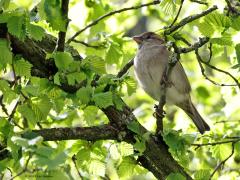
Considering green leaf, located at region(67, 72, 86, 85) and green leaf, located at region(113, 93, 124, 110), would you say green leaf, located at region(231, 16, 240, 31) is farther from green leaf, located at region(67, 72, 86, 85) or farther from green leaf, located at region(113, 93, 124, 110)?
green leaf, located at region(67, 72, 86, 85)

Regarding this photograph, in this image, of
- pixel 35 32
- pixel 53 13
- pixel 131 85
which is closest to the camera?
pixel 53 13

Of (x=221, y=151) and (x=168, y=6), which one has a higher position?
(x=168, y=6)

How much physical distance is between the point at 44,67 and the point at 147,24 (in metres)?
6.60

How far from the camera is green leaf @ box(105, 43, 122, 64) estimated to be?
18.9ft

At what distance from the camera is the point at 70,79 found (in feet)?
14.0

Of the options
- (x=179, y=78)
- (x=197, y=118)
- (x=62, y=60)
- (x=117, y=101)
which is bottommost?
(x=197, y=118)

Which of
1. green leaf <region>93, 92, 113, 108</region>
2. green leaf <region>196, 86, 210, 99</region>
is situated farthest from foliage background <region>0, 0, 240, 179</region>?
green leaf <region>196, 86, 210, 99</region>

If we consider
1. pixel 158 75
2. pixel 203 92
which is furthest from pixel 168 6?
pixel 203 92

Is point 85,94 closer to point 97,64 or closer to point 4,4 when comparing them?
point 97,64

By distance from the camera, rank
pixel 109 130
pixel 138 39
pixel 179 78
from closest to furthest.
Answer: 1. pixel 109 130
2. pixel 179 78
3. pixel 138 39

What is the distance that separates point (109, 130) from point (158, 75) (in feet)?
6.16

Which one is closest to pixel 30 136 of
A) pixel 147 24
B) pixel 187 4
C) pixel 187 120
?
pixel 187 4

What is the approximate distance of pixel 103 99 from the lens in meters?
4.26

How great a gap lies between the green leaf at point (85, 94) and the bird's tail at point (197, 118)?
2.49m
